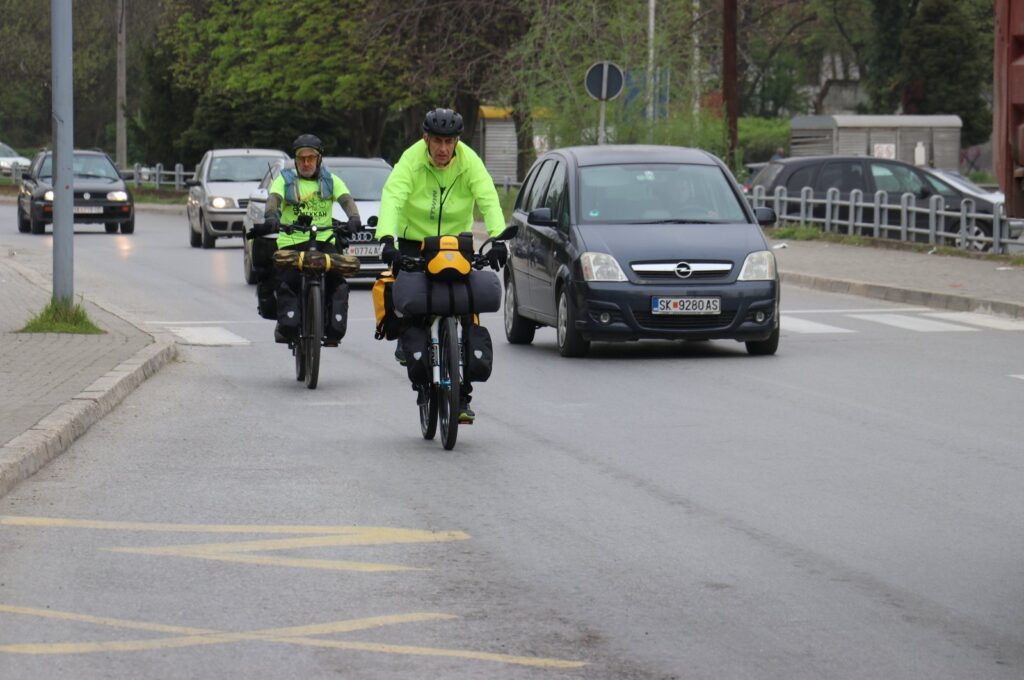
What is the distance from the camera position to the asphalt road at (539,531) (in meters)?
→ 6.20

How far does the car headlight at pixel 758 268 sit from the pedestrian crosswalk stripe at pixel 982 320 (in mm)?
3993

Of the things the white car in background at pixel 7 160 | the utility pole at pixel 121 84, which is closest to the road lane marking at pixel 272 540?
the utility pole at pixel 121 84

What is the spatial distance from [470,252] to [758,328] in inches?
225

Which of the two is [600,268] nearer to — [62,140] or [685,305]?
[685,305]

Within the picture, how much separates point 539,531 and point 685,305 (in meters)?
7.82

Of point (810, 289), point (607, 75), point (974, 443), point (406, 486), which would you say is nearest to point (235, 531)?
point (406, 486)

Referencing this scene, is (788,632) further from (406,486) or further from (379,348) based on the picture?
(379,348)

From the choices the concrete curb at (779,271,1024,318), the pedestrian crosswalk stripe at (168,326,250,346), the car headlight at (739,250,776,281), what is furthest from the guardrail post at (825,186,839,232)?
the car headlight at (739,250,776,281)

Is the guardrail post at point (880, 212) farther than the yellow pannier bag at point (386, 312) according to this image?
Yes

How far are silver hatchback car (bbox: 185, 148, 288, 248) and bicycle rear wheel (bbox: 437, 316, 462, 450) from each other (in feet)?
76.7

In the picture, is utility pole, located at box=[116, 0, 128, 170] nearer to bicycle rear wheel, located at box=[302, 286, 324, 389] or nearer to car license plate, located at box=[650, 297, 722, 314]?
car license plate, located at box=[650, 297, 722, 314]

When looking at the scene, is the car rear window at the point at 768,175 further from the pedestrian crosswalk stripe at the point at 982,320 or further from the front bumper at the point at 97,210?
the pedestrian crosswalk stripe at the point at 982,320

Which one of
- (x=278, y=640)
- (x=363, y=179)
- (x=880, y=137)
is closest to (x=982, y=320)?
(x=363, y=179)

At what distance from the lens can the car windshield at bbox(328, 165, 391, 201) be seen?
26.4m
